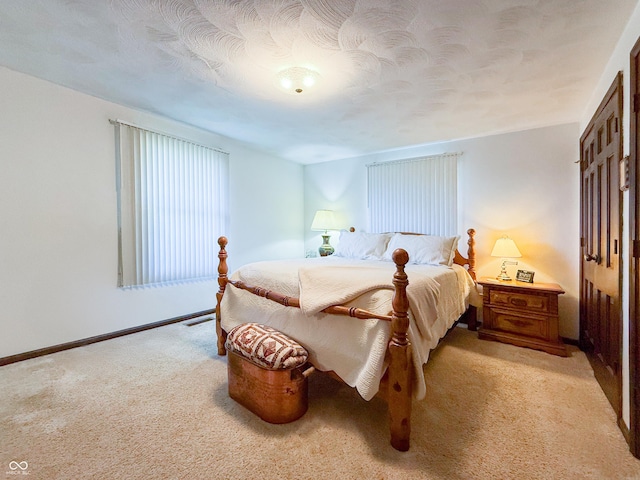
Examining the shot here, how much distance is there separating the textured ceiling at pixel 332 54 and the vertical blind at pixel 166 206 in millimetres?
446

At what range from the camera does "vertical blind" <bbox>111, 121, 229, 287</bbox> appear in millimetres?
Answer: 3070

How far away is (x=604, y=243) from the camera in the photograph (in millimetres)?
2066

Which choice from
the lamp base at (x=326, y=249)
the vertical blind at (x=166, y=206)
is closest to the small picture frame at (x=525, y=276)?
the lamp base at (x=326, y=249)

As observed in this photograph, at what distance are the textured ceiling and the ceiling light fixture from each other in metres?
0.05

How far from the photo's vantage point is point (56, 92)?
262 cm

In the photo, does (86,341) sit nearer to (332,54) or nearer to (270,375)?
A: (270,375)

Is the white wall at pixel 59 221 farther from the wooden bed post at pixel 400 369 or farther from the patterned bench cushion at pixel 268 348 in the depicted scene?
the wooden bed post at pixel 400 369

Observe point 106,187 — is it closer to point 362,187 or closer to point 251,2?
point 251,2

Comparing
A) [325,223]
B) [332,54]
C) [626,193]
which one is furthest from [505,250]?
[332,54]

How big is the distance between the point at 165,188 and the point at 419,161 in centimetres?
328

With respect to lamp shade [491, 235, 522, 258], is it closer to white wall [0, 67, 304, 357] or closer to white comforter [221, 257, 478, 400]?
white comforter [221, 257, 478, 400]

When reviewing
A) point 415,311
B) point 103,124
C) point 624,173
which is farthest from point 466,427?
point 103,124

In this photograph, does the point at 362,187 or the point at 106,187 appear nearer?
the point at 106,187

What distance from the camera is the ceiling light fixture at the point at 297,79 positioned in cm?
217
